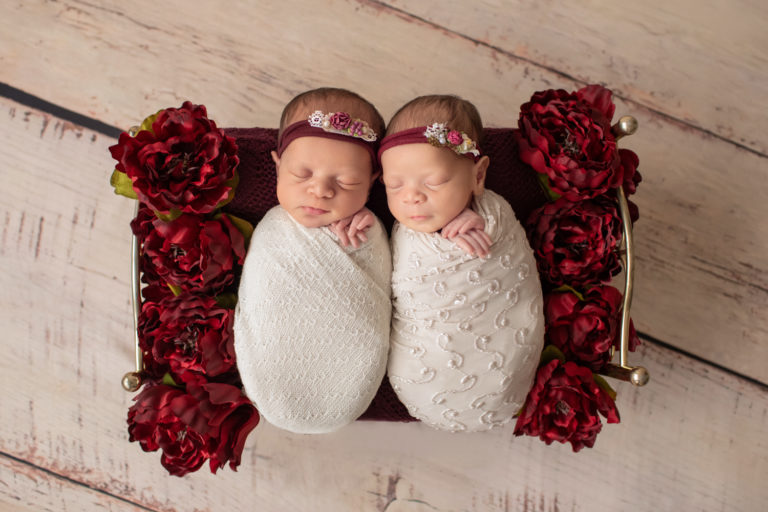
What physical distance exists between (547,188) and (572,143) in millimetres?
105

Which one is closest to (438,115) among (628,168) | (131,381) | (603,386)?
(628,168)

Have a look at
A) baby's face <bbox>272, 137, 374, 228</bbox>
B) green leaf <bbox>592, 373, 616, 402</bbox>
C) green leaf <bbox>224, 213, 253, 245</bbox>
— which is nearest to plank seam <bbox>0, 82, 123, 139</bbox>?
green leaf <bbox>224, 213, 253, 245</bbox>

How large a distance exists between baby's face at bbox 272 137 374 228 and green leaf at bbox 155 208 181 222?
0.56ft

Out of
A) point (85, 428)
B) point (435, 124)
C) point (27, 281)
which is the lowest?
point (85, 428)

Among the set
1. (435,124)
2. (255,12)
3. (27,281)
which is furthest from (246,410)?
(255,12)

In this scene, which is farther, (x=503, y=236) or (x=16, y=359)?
(x=16, y=359)

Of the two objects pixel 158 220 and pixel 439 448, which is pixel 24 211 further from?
pixel 439 448

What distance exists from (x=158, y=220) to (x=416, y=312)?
18.3 inches

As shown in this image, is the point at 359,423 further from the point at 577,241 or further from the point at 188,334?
the point at 577,241

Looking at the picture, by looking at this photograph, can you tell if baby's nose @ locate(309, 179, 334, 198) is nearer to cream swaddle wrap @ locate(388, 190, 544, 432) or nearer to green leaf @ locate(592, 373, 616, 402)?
cream swaddle wrap @ locate(388, 190, 544, 432)

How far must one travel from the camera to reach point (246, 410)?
1044 mm

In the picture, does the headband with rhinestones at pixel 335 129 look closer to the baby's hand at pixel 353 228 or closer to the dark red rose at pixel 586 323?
the baby's hand at pixel 353 228

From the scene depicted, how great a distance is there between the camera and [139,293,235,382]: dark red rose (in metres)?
0.99

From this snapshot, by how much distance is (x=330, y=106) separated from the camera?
3.32 feet
